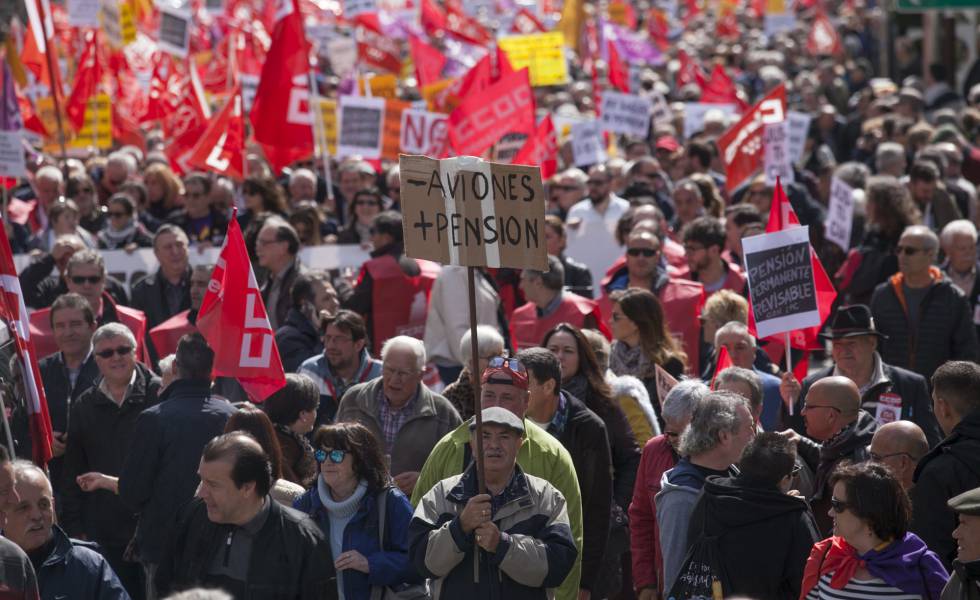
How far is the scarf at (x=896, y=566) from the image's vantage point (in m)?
5.22

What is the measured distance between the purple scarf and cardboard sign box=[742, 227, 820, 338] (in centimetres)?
309

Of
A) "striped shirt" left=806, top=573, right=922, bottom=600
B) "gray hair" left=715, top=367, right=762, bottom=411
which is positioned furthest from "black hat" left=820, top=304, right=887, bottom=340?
"striped shirt" left=806, top=573, right=922, bottom=600

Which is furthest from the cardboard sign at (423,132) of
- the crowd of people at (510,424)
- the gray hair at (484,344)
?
the gray hair at (484,344)

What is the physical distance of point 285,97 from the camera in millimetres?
14656

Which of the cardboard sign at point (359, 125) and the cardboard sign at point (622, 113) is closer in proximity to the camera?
the cardboard sign at point (359, 125)

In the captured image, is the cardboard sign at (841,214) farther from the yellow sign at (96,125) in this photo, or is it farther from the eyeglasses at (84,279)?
the yellow sign at (96,125)

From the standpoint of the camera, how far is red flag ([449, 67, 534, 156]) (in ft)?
46.3

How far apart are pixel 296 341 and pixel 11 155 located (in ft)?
16.7

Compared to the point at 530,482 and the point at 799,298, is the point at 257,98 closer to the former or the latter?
the point at 799,298

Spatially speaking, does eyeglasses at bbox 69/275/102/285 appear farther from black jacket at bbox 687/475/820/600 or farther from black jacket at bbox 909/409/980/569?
black jacket at bbox 909/409/980/569

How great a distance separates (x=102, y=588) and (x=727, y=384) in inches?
106

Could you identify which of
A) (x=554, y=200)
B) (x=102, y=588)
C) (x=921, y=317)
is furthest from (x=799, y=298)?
(x=554, y=200)

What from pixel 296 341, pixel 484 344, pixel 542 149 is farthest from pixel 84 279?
pixel 542 149

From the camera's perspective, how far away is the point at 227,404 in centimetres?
696
